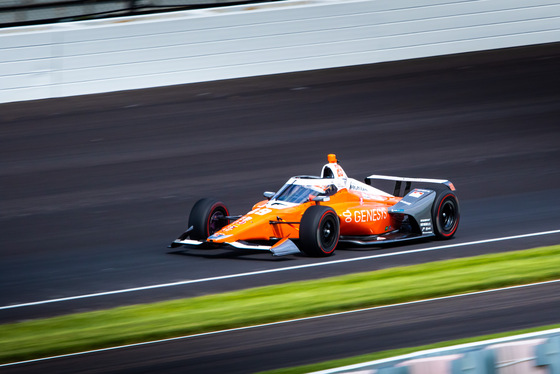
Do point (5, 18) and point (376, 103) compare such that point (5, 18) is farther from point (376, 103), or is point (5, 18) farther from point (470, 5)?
point (470, 5)

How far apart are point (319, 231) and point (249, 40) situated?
9.90 meters

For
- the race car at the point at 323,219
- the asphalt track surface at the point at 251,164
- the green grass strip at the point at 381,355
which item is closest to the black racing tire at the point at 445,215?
the race car at the point at 323,219

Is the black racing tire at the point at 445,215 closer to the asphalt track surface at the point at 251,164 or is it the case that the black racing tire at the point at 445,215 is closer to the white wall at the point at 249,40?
the asphalt track surface at the point at 251,164

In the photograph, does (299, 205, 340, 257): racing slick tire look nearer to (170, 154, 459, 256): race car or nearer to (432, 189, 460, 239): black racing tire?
(170, 154, 459, 256): race car

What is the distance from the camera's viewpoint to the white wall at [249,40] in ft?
64.2

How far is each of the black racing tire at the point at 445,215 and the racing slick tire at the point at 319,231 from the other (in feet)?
4.88

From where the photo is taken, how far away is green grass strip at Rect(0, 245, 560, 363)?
8758 millimetres

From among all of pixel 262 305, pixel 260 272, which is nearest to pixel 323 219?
pixel 260 272

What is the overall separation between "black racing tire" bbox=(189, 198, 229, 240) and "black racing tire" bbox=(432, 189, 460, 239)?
8.96 ft

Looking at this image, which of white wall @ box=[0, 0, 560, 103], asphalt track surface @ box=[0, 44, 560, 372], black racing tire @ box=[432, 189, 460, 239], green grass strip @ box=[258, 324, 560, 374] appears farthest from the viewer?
white wall @ box=[0, 0, 560, 103]

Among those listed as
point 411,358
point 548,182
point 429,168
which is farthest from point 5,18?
point 411,358

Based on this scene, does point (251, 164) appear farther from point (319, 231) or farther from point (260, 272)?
point (260, 272)

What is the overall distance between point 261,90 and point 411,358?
1473cm

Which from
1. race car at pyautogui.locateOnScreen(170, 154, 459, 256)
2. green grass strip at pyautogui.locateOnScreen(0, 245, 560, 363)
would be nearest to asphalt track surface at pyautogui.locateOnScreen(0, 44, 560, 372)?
race car at pyautogui.locateOnScreen(170, 154, 459, 256)
